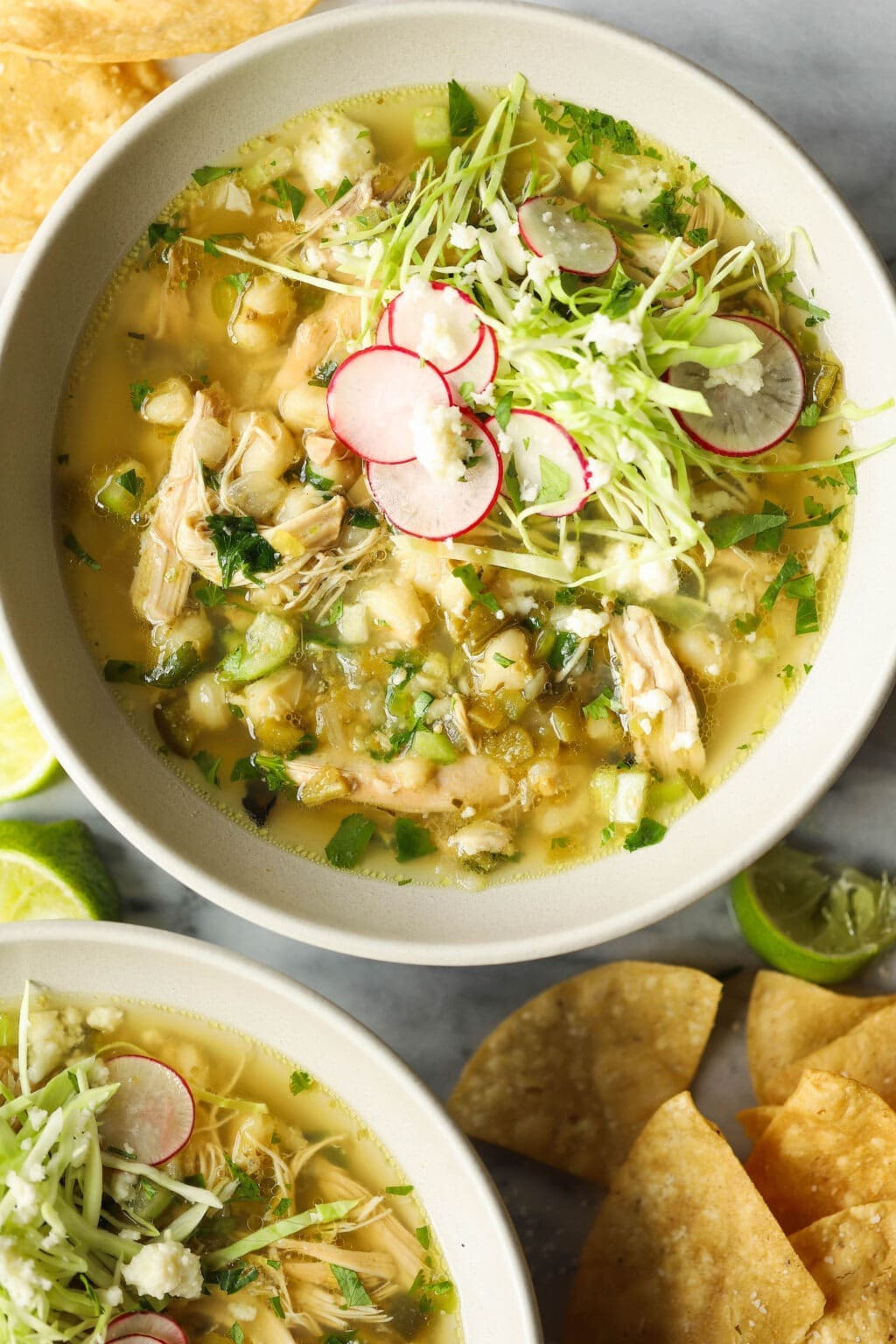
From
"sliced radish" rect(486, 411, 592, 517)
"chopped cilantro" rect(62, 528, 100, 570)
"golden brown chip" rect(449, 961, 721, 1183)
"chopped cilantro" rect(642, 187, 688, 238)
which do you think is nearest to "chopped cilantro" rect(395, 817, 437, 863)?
"golden brown chip" rect(449, 961, 721, 1183)

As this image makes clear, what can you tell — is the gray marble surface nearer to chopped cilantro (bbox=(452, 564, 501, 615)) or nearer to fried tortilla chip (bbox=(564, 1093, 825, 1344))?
fried tortilla chip (bbox=(564, 1093, 825, 1344))

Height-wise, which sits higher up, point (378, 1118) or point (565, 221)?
point (565, 221)

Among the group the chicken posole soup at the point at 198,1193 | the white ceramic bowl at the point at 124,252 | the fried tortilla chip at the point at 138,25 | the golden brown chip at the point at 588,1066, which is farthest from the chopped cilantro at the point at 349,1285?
the fried tortilla chip at the point at 138,25

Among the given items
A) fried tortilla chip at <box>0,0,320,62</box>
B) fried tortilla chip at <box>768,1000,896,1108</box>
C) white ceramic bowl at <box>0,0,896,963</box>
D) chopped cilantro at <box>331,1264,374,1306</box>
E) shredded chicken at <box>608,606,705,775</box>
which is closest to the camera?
white ceramic bowl at <box>0,0,896,963</box>

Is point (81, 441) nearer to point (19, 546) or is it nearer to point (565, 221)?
point (19, 546)

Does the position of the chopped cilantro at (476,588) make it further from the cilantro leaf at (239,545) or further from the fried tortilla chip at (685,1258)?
the fried tortilla chip at (685,1258)

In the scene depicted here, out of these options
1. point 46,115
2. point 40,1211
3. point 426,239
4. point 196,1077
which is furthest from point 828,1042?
point 46,115

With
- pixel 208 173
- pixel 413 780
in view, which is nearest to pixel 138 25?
pixel 208 173
